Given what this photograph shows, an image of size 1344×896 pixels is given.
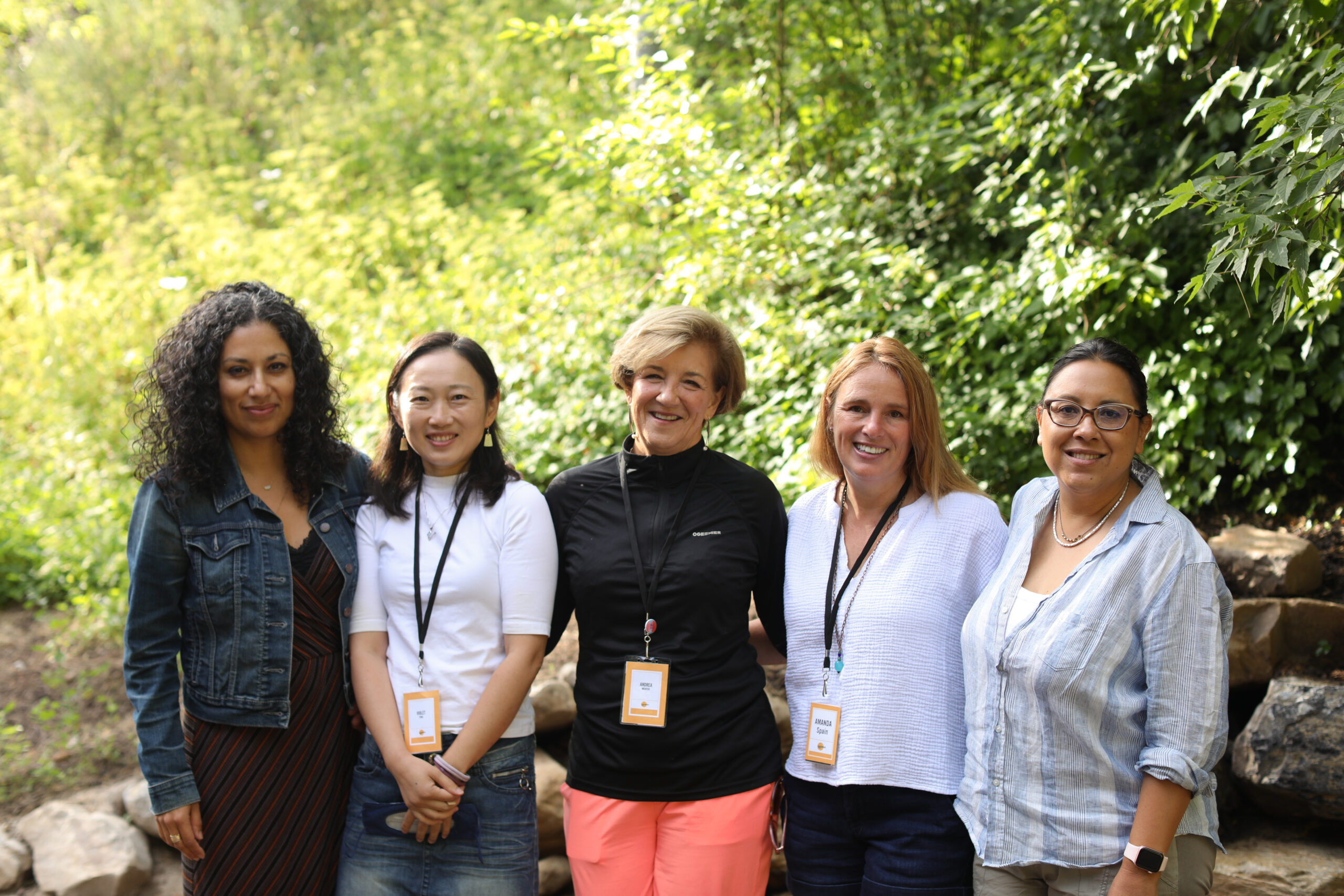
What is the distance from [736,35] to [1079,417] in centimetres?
412

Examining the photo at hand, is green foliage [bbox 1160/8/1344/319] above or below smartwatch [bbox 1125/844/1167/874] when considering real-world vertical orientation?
above

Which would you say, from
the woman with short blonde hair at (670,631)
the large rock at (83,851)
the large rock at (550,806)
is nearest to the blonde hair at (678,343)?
the woman with short blonde hair at (670,631)

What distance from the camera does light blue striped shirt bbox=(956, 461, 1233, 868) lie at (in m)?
1.84

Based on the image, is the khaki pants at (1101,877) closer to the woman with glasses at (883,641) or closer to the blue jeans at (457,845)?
the woman with glasses at (883,641)

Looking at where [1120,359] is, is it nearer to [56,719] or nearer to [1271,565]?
[1271,565]

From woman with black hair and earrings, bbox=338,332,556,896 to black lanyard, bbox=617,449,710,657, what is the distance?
0.69ft

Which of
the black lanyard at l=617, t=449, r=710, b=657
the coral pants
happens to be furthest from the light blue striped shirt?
the black lanyard at l=617, t=449, r=710, b=657

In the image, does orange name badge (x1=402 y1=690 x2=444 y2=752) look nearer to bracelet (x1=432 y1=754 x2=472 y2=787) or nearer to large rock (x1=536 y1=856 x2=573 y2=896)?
bracelet (x1=432 y1=754 x2=472 y2=787)

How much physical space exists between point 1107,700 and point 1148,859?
0.30 m

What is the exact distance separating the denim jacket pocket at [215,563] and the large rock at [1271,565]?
Result: 130 inches

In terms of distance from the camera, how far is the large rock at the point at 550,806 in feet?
11.1

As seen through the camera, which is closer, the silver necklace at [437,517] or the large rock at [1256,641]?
the silver necklace at [437,517]

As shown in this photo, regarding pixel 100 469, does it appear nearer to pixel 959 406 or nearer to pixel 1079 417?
pixel 959 406

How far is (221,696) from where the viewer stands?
2268 millimetres
